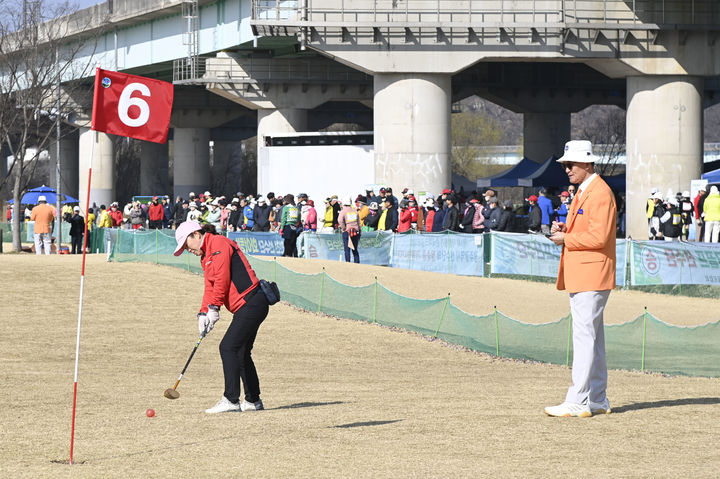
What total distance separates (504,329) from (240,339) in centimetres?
712

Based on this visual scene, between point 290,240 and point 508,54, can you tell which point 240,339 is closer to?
point 290,240

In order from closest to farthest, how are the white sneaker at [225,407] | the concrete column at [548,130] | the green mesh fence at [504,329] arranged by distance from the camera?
the white sneaker at [225,407] → the green mesh fence at [504,329] → the concrete column at [548,130]

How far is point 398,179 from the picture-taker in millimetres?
39094

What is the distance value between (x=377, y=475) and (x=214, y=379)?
652 centimetres

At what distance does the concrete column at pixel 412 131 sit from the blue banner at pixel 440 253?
33.2 feet

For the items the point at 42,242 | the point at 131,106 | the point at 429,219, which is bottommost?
the point at 42,242

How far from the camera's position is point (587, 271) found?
9672 millimetres

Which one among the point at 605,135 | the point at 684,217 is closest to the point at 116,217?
the point at 684,217

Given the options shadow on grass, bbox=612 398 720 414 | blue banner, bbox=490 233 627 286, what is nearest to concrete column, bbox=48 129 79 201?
blue banner, bbox=490 233 627 286

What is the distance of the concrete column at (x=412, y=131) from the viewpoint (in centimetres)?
3900

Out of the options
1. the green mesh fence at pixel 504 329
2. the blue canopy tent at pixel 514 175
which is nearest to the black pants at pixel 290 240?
the green mesh fence at pixel 504 329

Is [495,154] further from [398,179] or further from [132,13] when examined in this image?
[398,179]

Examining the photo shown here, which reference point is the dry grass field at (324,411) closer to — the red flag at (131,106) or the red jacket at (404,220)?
the red flag at (131,106)

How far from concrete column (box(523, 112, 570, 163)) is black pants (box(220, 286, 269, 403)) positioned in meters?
51.5
